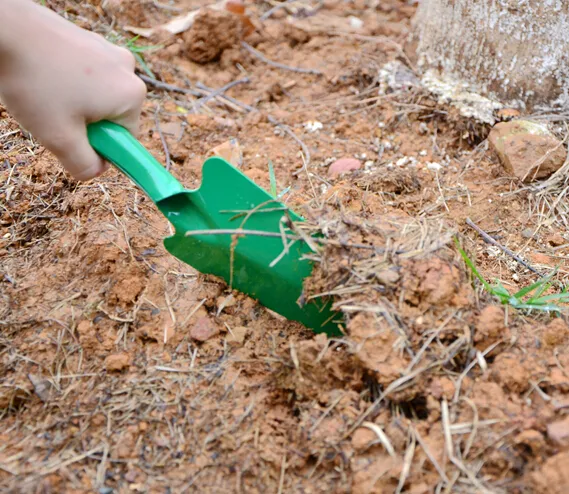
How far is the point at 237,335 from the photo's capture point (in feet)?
5.48

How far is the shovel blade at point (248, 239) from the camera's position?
1574 millimetres

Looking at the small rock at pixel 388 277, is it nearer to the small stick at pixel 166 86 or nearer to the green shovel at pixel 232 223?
the green shovel at pixel 232 223

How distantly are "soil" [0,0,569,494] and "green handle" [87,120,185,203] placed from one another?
322 mm

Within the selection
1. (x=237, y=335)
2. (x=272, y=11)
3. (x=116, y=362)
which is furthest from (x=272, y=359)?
(x=272, y=11)

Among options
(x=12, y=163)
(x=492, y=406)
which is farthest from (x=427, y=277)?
(x=12, y=163)

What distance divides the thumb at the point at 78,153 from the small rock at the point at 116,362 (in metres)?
0.50

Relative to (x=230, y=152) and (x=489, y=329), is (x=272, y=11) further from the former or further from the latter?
(x=489, y=329)

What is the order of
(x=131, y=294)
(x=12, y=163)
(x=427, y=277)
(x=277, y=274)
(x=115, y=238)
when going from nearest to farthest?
(x=427, y=277), (x=277, y=274), (x=131, y=294), (x=115, y=238), (x=12, y=163)

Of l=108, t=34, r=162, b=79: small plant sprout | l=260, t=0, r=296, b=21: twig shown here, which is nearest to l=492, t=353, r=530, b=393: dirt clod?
l=108, t=34, r=162, b=79: small plant sprout

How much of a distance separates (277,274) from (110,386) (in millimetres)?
535

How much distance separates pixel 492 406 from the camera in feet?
4.39

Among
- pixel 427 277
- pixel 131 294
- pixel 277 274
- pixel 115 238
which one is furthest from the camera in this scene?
pixel 115 238

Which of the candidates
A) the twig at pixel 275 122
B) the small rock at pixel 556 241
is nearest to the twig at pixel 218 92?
the twig at pixel 275 122

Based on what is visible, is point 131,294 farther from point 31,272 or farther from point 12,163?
point 12,163
